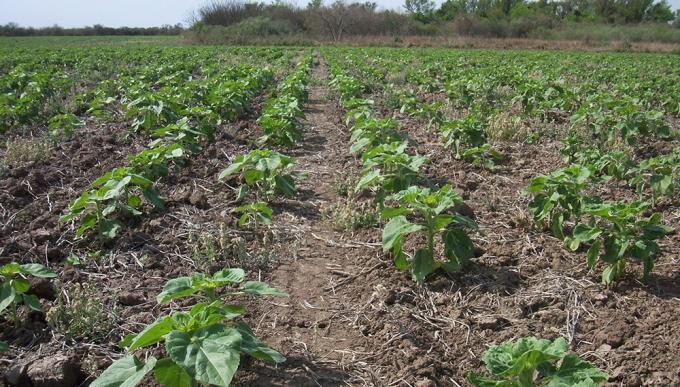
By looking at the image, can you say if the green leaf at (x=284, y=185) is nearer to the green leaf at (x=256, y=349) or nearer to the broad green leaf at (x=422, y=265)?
the broad green leaf at (x=422, y=265)

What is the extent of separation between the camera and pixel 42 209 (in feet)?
15.5

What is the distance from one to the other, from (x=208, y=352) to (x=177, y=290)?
1.97ft

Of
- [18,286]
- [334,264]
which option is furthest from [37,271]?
[334,264]

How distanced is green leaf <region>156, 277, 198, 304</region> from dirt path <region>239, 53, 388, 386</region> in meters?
0.53

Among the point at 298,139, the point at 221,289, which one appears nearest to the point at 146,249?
the point at 221,289

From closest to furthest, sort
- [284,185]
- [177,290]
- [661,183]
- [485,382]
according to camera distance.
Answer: [485,382] < [177,290] < [661,183] < [284,185]

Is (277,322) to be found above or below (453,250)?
below

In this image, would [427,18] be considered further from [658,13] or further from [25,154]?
[25,154]

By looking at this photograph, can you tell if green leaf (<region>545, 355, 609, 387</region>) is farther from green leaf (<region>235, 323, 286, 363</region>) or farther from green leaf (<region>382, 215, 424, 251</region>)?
green leaf (<region>382, 215, 424, 251</region>)

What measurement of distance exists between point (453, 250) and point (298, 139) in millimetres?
4613

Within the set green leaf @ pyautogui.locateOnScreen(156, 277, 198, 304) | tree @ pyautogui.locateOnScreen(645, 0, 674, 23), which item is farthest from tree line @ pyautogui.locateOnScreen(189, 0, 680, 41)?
green leaf @ pyautogui.locateOnScreen(156, 277, 198, 304)

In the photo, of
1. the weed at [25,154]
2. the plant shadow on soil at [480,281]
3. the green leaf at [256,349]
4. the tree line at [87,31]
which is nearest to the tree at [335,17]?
the tree line at [87,31]

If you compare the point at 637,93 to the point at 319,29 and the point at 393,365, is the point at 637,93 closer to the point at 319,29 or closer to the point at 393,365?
the point at 393,365

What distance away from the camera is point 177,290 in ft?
8.13
